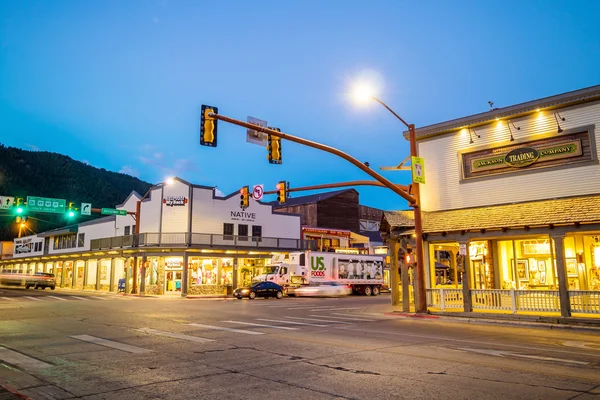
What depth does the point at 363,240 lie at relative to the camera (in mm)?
68062

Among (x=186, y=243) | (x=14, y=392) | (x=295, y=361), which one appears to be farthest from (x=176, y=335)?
(x=186, y=243)

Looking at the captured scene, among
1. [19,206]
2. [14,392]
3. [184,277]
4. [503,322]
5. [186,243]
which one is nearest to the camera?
[14,392]

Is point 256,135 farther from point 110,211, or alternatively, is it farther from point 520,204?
point 110,211

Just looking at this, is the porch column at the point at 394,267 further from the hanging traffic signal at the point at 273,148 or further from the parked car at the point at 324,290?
the parked car at the point at 324,290

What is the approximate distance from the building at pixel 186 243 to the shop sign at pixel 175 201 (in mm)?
95

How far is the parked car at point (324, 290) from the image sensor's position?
37.8m

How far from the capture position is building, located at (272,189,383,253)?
204 feet

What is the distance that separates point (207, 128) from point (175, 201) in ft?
104

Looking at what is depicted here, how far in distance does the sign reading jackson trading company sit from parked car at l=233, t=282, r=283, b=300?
63.5 ft

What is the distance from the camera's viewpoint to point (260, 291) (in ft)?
119

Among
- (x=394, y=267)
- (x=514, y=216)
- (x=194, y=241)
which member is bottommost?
(x=394, y=267)

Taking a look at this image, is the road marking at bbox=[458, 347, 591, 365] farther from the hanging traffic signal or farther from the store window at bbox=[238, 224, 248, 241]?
the store window at bbox=[238, 224, 248, 241]

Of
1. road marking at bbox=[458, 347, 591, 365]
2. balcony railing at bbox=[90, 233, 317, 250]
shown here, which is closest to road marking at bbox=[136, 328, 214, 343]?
road marking at bbox=[458, 347, 591, 365]

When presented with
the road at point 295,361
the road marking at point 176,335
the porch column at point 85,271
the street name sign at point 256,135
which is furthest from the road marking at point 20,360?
the porch column at point 85,271
